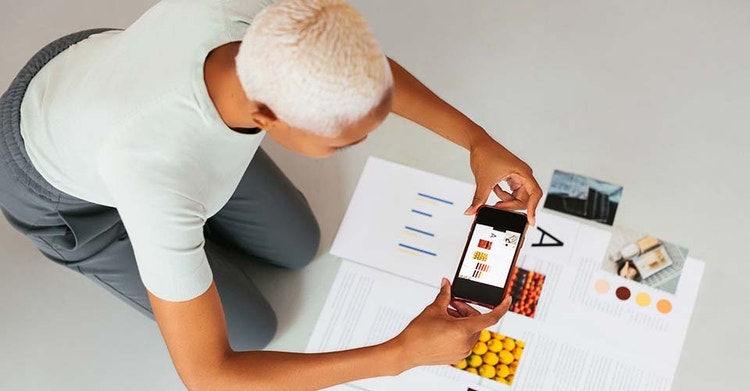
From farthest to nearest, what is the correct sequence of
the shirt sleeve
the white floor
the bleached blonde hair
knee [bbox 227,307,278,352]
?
the white floor, knee [bbox 227,307,278,352], the shirt sleeve, the bleached blonde hair

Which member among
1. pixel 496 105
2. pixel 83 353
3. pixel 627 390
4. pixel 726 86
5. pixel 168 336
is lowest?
pixel 83 353

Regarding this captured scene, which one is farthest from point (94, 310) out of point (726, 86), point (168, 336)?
point (726, 86)

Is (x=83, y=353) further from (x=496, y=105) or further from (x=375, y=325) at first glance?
(x=496, y=105)

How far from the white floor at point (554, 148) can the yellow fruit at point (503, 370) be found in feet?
0.93

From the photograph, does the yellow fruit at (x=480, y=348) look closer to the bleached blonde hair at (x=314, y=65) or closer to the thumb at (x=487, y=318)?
the thumb at (x=487, y=318)

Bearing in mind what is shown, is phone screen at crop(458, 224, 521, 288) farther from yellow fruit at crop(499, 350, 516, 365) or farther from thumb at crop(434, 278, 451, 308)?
yellow fruit at crop(499, 350, 516, 365)

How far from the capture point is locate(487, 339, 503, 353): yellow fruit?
1.34 metres

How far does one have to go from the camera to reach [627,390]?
128 cm

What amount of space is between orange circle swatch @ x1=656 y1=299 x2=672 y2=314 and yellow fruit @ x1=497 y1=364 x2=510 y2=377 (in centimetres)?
28

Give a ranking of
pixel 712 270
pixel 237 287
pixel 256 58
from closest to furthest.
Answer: pixel 256 58 < pixel 237 287 < pixel 712 270

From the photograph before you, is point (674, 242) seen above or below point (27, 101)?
above

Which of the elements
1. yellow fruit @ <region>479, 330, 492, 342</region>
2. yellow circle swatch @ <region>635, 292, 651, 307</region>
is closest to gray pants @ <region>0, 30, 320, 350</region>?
yellow fruit @ <region>479, 330, 492, 342</region>

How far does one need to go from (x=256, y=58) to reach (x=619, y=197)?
37.7 inches

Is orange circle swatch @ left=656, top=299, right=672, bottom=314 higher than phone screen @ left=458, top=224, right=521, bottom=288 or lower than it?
higher
